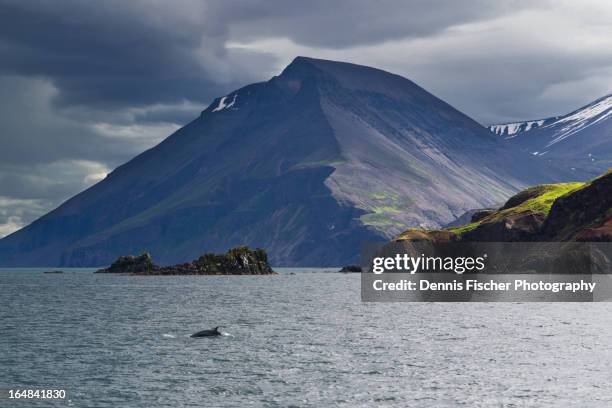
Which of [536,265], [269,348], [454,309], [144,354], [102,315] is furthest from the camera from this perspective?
[536,265]

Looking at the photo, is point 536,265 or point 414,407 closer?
point 414,407

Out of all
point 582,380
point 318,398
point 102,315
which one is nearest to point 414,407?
point 318,398

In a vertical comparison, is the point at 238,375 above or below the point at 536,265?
below

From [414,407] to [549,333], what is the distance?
52.1 metres

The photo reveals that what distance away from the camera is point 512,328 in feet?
367

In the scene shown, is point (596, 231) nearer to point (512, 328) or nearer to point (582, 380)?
point (512, 328)

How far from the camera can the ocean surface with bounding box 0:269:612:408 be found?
62500 mm

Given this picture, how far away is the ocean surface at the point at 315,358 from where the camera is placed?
6250cm

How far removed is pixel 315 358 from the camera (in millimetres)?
82188

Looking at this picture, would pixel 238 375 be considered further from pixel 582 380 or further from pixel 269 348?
pixel 582 380

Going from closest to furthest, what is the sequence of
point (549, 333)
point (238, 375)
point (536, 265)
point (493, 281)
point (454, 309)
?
point (238, 375) < point (549, 333) < point (454, 309) < point (536, 265) < point (493, 281)

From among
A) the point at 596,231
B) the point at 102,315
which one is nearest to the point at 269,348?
the point at 102,315

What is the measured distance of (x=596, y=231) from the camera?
193m

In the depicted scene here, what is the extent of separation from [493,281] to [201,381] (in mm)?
141036
